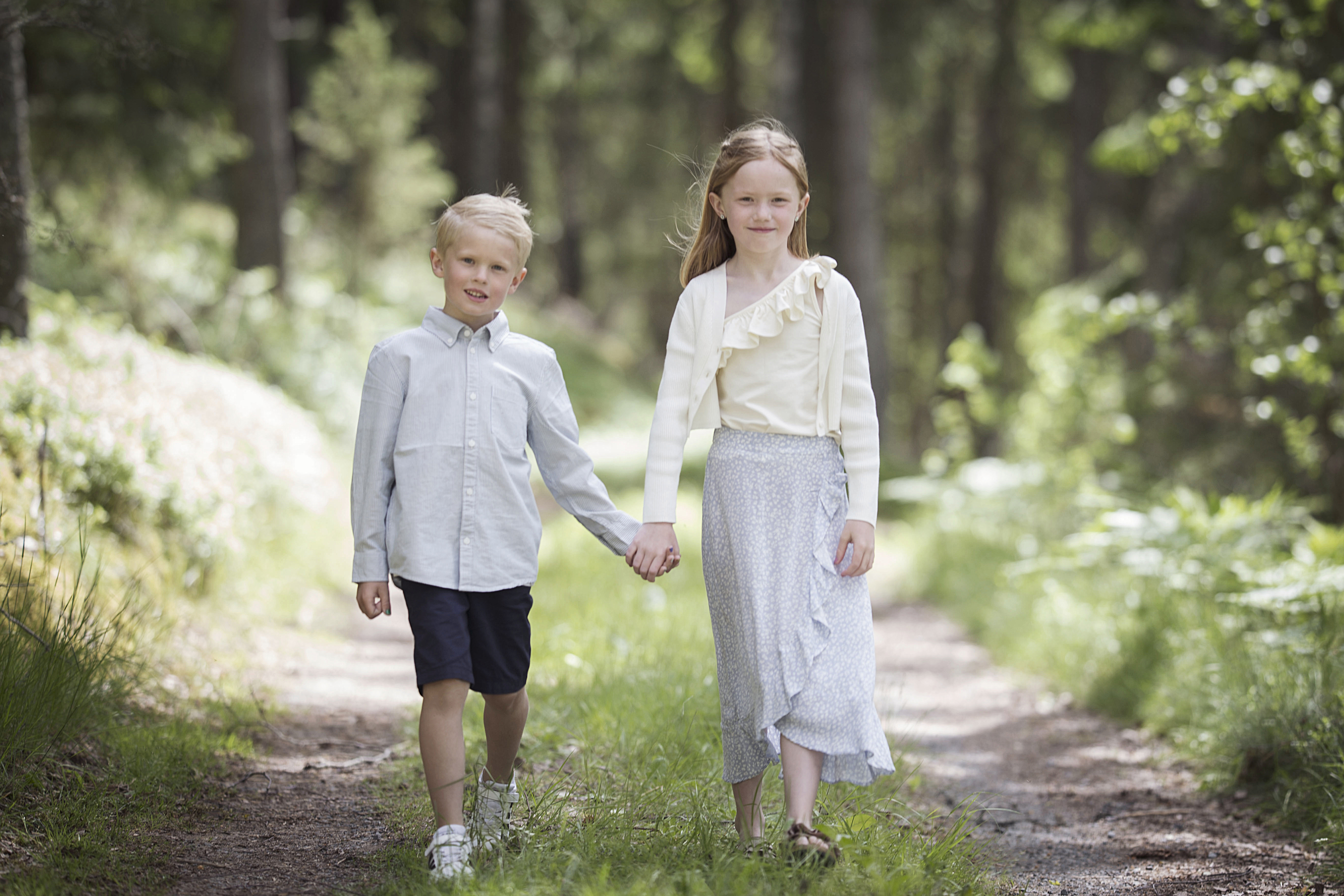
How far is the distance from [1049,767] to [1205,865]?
46.9 inches

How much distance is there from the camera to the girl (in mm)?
2758

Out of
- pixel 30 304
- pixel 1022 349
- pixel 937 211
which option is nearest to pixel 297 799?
pixel 30 304

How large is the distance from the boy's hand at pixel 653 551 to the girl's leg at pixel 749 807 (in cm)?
61

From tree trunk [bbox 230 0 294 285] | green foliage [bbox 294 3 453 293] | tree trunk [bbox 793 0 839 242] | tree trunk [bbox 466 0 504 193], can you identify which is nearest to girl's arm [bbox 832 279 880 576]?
tree trunk [bbox 230 0 294 285]

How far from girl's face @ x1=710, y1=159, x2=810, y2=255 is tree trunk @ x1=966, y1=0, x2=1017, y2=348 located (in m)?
15.3

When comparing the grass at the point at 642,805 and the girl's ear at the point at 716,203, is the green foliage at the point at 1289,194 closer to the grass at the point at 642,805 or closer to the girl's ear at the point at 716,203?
the grass at the point at 642,805

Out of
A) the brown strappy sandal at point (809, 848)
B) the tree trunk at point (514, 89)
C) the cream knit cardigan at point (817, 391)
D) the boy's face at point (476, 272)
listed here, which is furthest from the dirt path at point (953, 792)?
the tree trunk at point (514, 89)

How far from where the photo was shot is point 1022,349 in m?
9.88

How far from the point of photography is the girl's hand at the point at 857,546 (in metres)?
2.79

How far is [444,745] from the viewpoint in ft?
8.91

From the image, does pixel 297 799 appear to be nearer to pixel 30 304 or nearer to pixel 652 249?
pixel 30 304

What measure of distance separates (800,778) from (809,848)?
19 centimetres

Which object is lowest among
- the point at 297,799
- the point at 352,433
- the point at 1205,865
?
the point at 1205,865

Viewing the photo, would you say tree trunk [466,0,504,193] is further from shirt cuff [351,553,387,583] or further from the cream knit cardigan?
shirt cuff [351,553,387,583]
